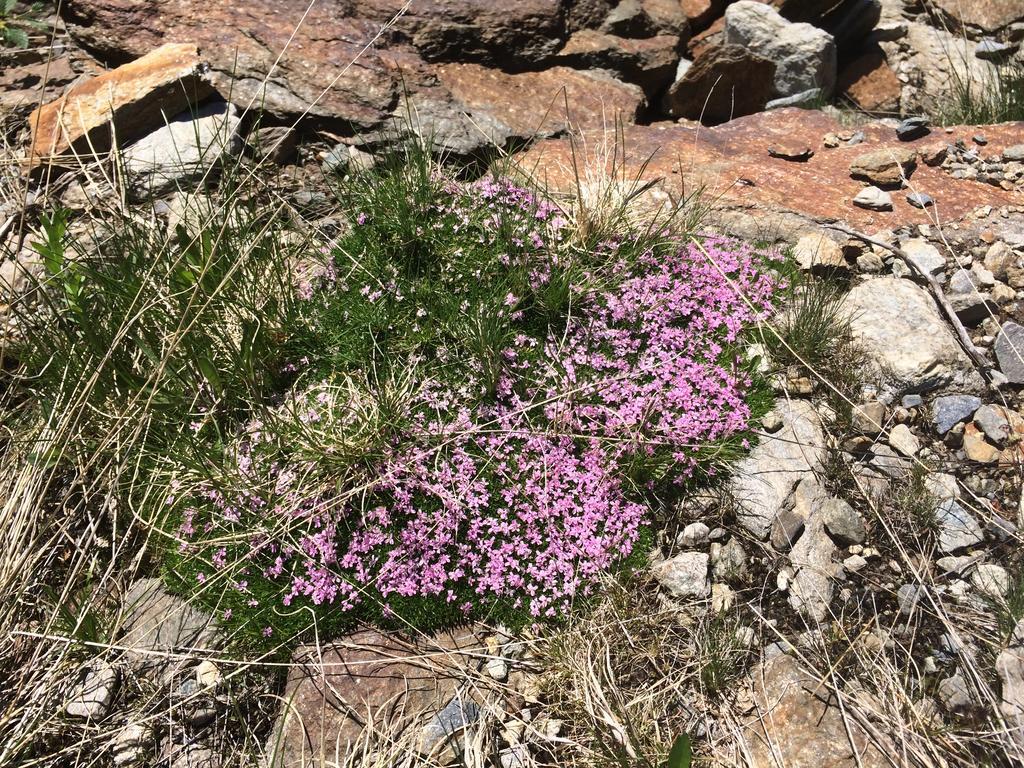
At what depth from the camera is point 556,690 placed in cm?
352

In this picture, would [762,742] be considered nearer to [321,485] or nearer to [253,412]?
[321,485]

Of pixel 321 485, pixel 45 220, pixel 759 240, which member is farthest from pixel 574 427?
pixel 45 220

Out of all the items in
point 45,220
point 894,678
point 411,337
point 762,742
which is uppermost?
point 45,220

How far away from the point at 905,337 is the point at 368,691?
3704 mm

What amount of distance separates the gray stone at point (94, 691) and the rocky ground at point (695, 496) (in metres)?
0.01

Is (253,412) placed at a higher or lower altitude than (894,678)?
higher

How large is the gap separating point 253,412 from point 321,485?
66 centimetres

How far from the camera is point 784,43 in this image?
313 inches

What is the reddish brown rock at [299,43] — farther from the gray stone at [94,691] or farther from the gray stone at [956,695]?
the gray stone at [956,695]

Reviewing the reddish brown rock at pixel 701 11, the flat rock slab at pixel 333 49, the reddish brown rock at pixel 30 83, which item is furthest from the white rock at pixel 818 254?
the reddish brown rock at pixel 30 83

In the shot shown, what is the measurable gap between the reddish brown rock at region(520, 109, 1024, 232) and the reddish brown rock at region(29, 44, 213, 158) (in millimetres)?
2603

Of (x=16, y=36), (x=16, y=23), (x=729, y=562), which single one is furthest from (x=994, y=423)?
(x=16, y=23)

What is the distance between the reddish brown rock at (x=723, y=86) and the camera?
727 cm

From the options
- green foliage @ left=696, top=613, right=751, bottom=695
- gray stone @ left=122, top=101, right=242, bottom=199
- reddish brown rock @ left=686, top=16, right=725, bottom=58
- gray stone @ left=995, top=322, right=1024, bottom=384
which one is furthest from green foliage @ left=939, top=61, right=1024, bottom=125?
gray stone @ left=122, top=101, right=242, bottom=199
